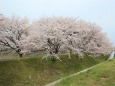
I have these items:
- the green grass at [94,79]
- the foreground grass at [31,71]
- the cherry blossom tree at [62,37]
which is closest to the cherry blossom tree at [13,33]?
the cherry blossom tree at [62,37]

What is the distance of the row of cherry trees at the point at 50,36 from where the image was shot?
93.9 feet

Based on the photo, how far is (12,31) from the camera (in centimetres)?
3459

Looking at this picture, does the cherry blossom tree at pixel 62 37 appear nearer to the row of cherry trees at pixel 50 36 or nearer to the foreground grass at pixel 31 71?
the row of cherry trees at pixel 50 36

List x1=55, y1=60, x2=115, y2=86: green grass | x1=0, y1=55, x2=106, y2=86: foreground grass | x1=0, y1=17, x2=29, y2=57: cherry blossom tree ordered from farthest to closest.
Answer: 1. x1=0, y1=17, x2=29, y2=57: cherry blossom tree
2. x1=0, y1=55, x2=106, y2=86: foreground grass
3. x1=55, y1=60, x2=115, y2=86: green grass

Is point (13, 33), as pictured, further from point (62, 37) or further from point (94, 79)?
point (94, 79)

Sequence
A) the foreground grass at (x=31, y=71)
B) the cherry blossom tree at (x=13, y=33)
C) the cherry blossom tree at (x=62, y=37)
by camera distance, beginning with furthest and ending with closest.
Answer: the cherry blossom tree at (x=13, y=33), the cherry blossom tree at (x=62, y=37), the foreground grass at (x=31, y=71)

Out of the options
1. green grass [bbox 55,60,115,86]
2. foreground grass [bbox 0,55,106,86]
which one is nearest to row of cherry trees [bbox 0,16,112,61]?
foreground grass [bbox 0,55,106,86]

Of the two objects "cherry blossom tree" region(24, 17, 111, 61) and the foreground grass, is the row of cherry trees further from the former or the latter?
the foreground grass

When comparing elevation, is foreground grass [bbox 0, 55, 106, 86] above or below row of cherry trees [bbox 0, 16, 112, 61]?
below

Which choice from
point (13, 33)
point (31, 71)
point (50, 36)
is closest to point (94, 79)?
point (31, 71)

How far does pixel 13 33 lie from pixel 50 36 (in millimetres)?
8751

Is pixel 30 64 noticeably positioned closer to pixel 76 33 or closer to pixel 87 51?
pixel 76 33

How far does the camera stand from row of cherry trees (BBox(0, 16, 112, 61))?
28609 millimetres

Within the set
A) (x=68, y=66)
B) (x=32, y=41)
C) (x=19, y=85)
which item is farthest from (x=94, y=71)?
(x=32, y=41)
